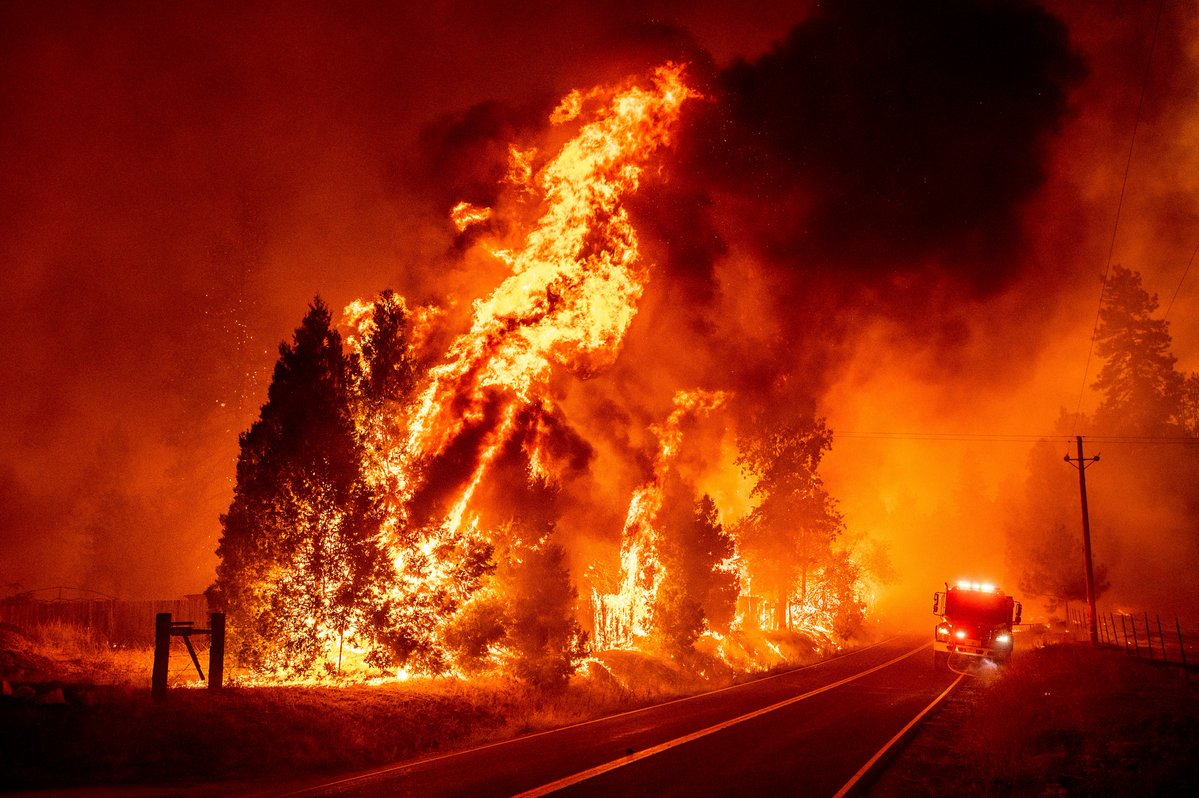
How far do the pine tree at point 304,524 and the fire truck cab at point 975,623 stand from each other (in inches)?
1008

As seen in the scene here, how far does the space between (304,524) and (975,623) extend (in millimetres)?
29812

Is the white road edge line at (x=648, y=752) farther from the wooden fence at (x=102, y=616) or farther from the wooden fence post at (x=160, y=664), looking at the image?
the wooden fence at (x=102, y=616)

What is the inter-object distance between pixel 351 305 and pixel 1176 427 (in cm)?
8362

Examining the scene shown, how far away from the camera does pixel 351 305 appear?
2872 cm

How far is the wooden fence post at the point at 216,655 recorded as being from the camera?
14930 millimetres

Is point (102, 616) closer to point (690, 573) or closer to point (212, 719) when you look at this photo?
point (212, 719)

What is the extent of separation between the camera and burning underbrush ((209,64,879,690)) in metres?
18.8

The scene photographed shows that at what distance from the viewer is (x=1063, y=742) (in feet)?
47.9

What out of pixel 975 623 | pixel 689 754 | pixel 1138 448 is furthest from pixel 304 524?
pixel 1138 448

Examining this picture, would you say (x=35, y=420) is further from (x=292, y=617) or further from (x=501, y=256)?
(x=292, y=617)

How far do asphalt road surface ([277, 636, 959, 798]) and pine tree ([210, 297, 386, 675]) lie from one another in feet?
18.6

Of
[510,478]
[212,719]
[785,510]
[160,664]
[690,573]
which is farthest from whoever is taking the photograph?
[785,510]

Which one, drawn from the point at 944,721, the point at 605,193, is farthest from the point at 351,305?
the point at 944,721

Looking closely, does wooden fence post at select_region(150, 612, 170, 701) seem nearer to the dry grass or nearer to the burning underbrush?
the burning underbrush
